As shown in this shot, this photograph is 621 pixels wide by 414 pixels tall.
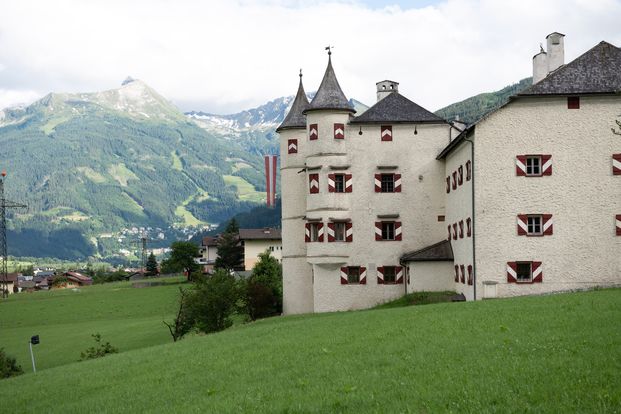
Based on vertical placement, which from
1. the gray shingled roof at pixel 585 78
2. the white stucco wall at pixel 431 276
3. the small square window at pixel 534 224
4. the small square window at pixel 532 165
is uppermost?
the gray shingled roof at pixel 585 78

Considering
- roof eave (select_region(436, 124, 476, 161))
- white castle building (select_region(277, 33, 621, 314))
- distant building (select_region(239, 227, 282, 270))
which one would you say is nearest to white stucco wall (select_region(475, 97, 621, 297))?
white castle building (select_region(277, 33, 621, 314))

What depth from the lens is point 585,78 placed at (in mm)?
43812

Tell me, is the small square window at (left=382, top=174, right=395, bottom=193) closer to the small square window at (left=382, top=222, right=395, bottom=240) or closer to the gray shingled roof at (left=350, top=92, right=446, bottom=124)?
the small square window at (left=382, top=222, right=395, bottom=240)

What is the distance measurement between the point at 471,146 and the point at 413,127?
11.1m

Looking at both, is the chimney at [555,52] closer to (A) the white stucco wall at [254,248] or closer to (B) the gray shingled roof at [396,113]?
(B) the gray shingled roof at [396,113]

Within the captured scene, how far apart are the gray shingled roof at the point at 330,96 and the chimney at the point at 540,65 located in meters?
11.8

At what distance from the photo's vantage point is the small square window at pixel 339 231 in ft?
182

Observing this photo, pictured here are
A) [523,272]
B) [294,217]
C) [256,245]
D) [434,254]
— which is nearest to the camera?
[523,272]

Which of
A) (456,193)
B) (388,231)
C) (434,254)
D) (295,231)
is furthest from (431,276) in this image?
(295,231)

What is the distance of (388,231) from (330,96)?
385 inches

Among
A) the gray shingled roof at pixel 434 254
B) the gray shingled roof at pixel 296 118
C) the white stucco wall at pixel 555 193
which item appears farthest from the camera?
the gray shingled roof at pixel 296 118

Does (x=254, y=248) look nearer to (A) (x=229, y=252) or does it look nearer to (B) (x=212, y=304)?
(A) (x=229, y=252)

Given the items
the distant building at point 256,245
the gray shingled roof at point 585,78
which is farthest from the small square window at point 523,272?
the distant building at point 256,245

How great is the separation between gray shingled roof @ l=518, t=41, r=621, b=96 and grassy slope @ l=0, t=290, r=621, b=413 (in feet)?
50.1
